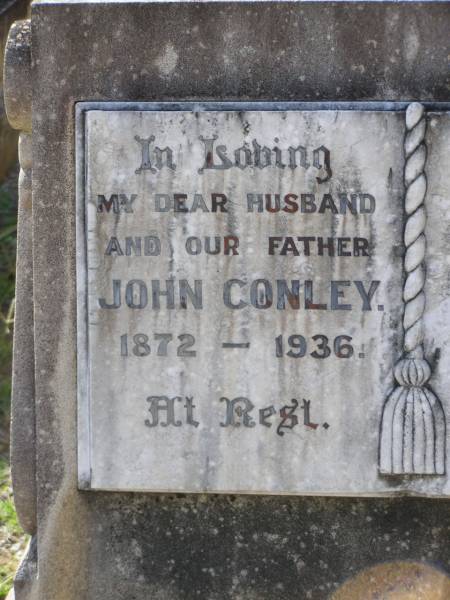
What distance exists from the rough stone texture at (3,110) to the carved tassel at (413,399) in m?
3.22

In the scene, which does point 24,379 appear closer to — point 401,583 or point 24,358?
point 24,358

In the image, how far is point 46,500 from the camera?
243cm

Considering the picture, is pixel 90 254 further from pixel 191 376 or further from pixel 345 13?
pixel 345 13

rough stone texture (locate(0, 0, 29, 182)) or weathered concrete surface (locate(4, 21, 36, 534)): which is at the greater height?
rough stone texture (locate(0, 0, 29, 182))

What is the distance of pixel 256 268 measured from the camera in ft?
7.57

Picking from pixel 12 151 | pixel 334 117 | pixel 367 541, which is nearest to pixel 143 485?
pixel 367 541

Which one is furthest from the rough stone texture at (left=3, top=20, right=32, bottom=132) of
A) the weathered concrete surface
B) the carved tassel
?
the carved tassel

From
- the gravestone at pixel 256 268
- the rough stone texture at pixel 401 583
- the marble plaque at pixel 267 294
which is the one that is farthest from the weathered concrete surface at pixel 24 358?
the rough stone texture at pixel 401 583

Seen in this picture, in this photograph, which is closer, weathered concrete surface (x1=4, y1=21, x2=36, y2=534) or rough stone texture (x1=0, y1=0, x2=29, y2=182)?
weathered concrete surface (x1=4, y1=21, x2=36, y2=534)

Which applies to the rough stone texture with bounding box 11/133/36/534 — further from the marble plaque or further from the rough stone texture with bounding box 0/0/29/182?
the rough stone texture with bounding box 0/0/29/182

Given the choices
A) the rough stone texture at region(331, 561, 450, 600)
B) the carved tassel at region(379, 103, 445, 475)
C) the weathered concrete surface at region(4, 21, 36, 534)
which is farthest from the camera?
the weathered concrete surface at region(4, 21, 36, 534)

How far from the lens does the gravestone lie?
2281mm

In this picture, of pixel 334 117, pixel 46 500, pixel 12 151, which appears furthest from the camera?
pixel 12 151

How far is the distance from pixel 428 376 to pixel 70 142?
1109mm
